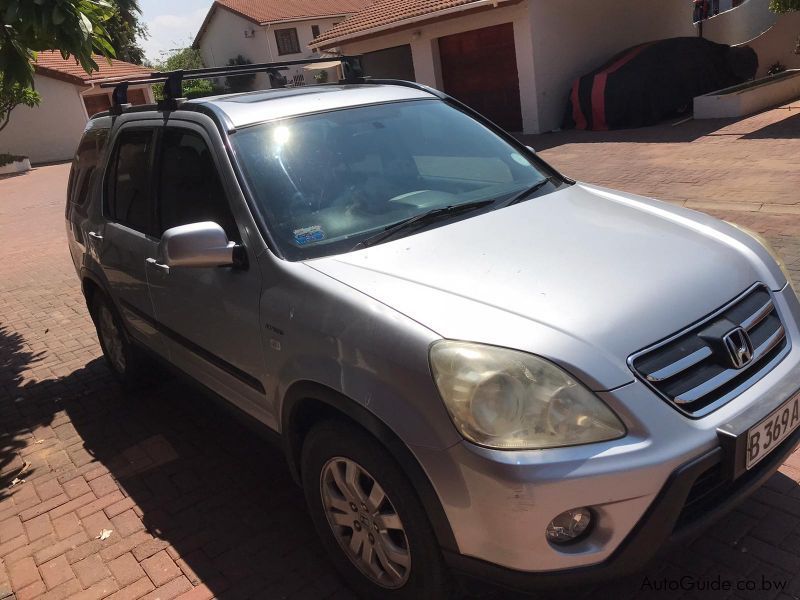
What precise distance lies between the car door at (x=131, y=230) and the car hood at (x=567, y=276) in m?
1.59

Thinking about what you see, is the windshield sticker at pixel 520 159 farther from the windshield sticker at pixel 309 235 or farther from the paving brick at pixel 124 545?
the paving brick at pixel 124 545

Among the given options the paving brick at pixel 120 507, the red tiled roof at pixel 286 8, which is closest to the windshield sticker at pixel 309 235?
the paving brick at pixel 120 507

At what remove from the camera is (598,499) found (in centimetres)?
191

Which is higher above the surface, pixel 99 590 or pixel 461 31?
pixel 461 31

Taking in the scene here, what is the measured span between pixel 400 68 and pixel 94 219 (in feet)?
57.0

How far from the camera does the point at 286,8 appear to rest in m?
44.9

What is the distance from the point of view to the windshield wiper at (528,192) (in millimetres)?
3129

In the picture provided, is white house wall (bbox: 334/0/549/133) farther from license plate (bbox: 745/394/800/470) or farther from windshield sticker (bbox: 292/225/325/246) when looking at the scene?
license plate (bbox: 745/394/800/470)

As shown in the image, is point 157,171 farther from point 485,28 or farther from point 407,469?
point 485,28

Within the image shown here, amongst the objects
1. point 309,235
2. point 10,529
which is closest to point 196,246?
point 309,235

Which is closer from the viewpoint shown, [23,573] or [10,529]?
[23,573]

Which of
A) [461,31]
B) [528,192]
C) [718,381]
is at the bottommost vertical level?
[718,381]

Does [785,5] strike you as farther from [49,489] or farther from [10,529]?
[10,529]

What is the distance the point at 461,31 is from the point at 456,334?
1569cm
